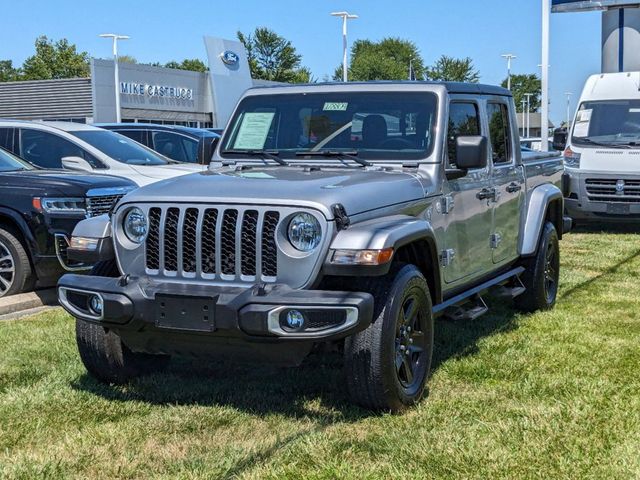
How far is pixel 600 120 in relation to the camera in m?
14.4

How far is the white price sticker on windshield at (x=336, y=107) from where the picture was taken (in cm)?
594

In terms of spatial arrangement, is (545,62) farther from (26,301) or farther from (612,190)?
(26,301)

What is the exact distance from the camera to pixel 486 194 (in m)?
6.35

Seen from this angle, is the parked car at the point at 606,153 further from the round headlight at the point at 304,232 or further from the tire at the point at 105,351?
the round headlight at the point at 304,232

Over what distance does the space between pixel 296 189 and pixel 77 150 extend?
665 centimetres

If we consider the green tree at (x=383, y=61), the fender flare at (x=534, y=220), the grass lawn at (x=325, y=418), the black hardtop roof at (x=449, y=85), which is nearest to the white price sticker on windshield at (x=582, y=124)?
the fender flare at (x=534, y=220)

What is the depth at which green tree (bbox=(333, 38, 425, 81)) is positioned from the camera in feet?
324

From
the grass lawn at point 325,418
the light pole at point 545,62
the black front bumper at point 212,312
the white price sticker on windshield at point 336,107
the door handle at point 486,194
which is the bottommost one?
the grass lawn at point 325,418

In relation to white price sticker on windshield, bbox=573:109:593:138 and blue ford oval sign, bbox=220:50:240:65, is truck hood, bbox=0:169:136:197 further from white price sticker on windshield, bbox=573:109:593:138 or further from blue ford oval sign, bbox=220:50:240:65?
blue ford oval sign, bbox=220:50:240:65

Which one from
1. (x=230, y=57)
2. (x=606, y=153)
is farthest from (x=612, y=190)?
(x=230, y=57)

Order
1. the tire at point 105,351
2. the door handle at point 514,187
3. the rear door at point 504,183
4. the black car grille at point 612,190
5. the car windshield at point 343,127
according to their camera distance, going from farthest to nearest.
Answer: the black car grille at point 612,190 → the door handle at point 514,187 → the rear door at point 504,183 → the car windshield at point 343,127 → the tire at point 105,351

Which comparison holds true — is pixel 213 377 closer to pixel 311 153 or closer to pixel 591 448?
pixel 311 153

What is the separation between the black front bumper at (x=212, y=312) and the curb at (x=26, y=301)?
9.87 feet

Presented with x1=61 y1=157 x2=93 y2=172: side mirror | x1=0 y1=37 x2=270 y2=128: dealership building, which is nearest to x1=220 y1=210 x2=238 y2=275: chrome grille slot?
x1=61 y1=157 x2=93 y2=172: side mirror
